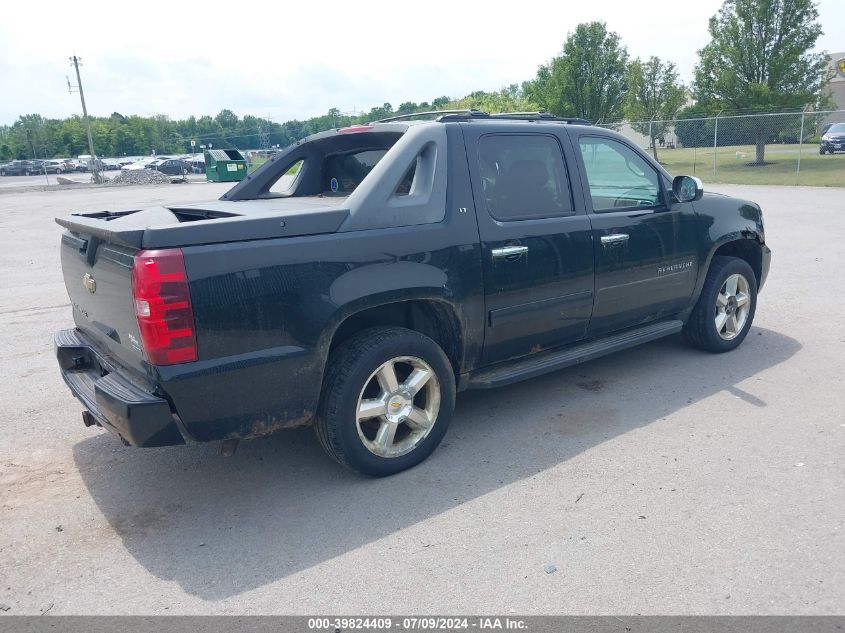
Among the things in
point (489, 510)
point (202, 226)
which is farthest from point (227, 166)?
point (489, 510)

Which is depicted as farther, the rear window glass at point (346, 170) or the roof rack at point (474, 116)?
the rear window glass at point (346, 170)

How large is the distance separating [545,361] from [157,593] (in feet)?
8.66

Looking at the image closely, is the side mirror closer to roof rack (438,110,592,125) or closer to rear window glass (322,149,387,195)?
roof rack (438,110,592,125)

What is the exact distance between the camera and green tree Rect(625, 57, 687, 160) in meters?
35.7

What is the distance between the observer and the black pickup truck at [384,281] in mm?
3170

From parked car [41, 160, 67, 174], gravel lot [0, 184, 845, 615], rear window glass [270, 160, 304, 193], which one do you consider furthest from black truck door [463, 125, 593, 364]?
parked car [41, 160, 67, 174]

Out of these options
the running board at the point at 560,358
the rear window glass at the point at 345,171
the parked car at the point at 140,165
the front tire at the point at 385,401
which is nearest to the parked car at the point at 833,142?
the running board at the point at 560,358

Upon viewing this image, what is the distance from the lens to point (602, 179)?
4895mm

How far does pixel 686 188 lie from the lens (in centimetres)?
517

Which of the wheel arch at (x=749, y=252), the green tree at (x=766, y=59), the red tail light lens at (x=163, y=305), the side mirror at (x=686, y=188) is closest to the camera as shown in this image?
the red tail light lens at (x=163, y=305)

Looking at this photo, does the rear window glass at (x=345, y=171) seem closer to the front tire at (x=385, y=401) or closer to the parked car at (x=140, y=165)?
the front tire at (x=385, y=401)

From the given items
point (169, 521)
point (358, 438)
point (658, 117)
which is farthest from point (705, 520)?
point (658, 117)

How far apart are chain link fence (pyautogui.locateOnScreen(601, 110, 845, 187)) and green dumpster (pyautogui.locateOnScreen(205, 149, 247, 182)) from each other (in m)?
20.1

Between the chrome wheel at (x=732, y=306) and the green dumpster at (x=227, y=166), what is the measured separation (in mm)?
35778
